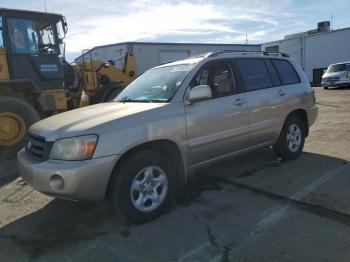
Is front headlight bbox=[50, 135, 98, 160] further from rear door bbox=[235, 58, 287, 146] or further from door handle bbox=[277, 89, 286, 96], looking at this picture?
door handle bbox=[277, 89, 286, 96]

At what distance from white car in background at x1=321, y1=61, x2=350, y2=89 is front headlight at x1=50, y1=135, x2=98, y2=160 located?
23087 millimetres

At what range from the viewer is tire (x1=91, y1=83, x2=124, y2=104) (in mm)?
11062

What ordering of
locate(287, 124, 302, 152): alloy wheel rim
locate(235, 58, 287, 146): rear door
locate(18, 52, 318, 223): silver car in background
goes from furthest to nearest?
locate(287, 124, 302, 152): alloy wheel rim
locate(235, 58, 287, 146): rear door
locate(18, 52, 318, 223): silver car in background

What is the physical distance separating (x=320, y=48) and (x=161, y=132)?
36854mm

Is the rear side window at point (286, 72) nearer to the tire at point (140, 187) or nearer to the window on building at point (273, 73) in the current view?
the window on building at point (273, 73)

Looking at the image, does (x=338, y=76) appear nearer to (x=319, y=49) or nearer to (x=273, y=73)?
(x=319, y=49)

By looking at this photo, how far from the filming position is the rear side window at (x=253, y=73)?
585cm

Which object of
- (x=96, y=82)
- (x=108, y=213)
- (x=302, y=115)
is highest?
(x=96, y=82)

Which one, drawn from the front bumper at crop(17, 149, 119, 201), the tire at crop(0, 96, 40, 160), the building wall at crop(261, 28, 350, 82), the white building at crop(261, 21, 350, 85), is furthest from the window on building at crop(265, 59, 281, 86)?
the building wall at crop(261, 28, 350, 82)

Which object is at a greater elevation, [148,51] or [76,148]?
[148,51]

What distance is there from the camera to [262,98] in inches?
235

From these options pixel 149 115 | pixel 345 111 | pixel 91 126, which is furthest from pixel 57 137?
pixel 345 111

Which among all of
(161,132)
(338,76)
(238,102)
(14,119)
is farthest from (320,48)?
(161,132)

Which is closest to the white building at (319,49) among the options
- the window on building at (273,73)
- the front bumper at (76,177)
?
the window on building at (273,73)
